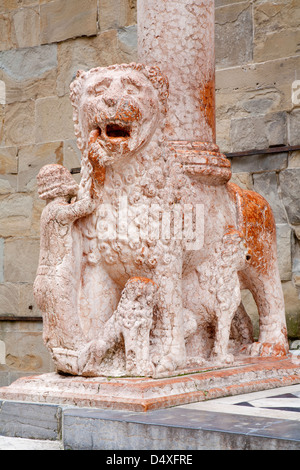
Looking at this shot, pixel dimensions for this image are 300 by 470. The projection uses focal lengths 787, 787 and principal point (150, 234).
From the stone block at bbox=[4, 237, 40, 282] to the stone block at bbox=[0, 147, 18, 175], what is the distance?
70 centimetres

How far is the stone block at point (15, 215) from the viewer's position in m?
7.64

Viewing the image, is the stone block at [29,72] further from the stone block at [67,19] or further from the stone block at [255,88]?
the stone block at [255,88]

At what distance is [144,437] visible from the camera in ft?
10.1

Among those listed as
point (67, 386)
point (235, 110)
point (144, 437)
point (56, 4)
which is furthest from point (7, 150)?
point (144, 437)

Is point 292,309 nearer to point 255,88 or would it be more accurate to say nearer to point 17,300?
point 255,88

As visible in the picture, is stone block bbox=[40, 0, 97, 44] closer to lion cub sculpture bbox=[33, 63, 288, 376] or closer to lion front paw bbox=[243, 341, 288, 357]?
lion cub sculpture bbox=[33, 63, 288, 376]

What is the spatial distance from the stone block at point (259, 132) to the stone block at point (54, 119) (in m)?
1.77

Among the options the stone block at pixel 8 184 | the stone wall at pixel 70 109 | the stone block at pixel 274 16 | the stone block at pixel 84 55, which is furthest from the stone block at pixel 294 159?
the stone block at pixel 8 184

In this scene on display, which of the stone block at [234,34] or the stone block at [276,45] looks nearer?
the stone block at [276,45]

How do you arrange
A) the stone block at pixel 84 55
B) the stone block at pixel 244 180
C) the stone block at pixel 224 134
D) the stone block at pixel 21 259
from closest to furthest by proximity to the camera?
the stone block at pixel 244 180 → the stone block at pixel 224 134 → the stone block at pixel 84 55 → the stone block at pixel 21 259

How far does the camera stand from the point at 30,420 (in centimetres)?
351

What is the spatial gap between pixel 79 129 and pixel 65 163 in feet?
11.7

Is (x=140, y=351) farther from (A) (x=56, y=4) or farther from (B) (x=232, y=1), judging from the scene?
(A) (x=56, y=4)

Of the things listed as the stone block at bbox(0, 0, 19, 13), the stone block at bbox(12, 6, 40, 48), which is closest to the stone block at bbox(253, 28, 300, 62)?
the stone block at bbox(12, 6, 40, 48)
